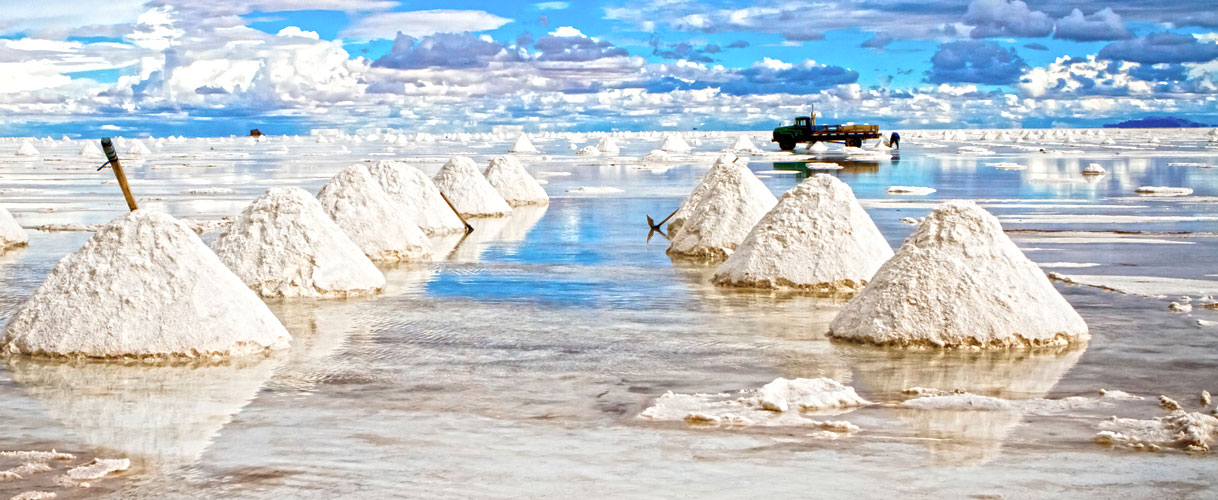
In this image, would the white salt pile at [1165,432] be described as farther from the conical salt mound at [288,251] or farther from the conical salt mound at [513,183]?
the conical salt mound at [513,183]

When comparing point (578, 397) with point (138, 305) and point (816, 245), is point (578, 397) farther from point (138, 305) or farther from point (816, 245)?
point (816, 245)

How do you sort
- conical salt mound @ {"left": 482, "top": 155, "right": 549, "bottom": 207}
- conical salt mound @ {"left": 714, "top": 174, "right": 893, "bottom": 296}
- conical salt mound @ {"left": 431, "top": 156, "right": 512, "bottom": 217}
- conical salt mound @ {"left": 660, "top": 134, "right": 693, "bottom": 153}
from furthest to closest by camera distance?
conical salt mound @ {"left": 660, "top": 134, "right": 693, "bottom": 153} < conical salt mound @ {"left": 482, "top": 155, "right": 549, "bottom": 207} < conical salt mound @ {"left": 431, "top": 156, "right": 512, "bottom": 217} < conical salt mound @ {"left": 714, "top": 174, "right": 893, "bottom": 296}

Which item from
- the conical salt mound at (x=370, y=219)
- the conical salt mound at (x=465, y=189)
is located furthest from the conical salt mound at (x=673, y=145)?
the conical salt mound at (x=370, y=219)

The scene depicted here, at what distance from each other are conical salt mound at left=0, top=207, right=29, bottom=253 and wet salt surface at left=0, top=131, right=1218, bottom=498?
6.58ft

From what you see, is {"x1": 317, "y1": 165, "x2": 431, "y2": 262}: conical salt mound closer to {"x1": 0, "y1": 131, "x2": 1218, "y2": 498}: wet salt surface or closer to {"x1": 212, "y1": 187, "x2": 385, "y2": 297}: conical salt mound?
{"x1": 0, "y1": 131, "x2": 1218, "y2": 498}: wet salt surface

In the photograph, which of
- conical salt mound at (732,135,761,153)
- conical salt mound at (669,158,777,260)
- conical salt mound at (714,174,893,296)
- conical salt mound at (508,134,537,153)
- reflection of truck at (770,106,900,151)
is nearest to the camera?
conical salt mound at (714,174,893,296)

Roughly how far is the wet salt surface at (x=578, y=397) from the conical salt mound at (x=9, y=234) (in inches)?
78.9

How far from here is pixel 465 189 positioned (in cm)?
2441

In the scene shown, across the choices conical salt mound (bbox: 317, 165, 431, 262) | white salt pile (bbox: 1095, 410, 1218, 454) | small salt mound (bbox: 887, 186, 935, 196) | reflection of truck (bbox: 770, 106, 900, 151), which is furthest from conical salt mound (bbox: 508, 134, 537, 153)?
white salt pile (bbox: 1095, 410, 1218, 454)

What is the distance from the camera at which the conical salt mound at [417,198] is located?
771 inches

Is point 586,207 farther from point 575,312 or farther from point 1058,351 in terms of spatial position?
point 1058,351

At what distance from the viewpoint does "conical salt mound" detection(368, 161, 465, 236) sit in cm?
1959

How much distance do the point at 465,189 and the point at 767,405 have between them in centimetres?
1726

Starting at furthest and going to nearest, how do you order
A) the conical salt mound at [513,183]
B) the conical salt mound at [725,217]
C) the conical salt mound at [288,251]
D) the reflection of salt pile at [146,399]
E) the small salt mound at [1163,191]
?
the small salt mound at [1163,191] → the conical salt mound at [513,183] → the conical salt mound at [725,217] → the conical salt mound at [288,251] → the reflection of salt pile at [146,399]
